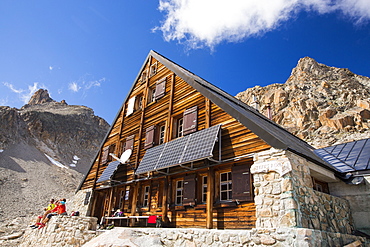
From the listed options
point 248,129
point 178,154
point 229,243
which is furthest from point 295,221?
point 178,154

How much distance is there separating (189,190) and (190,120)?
10.7ft

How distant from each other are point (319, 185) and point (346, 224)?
1702 millimetres

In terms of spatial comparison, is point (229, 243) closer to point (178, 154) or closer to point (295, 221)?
point (295, 221)

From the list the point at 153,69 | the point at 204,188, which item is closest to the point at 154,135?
the point at 204,188

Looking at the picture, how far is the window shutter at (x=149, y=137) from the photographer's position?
13427 mm

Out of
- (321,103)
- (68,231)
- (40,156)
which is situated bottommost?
(68,231)

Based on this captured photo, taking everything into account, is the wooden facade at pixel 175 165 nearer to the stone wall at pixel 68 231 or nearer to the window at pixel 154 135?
the window at pixel 154 135

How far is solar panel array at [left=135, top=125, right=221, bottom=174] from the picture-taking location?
9266mm

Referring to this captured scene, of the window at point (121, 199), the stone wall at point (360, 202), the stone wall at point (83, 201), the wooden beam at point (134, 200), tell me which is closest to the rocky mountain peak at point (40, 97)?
the stone wall at point (83, 201)

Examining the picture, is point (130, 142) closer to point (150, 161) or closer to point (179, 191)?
point (150, 161)

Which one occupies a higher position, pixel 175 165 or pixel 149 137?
pixel 149 137

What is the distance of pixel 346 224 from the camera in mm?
8586

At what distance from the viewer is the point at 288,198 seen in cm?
689

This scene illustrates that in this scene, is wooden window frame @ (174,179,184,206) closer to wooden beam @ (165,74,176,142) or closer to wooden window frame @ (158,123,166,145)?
wooden beam @ (165,74,176,142)
